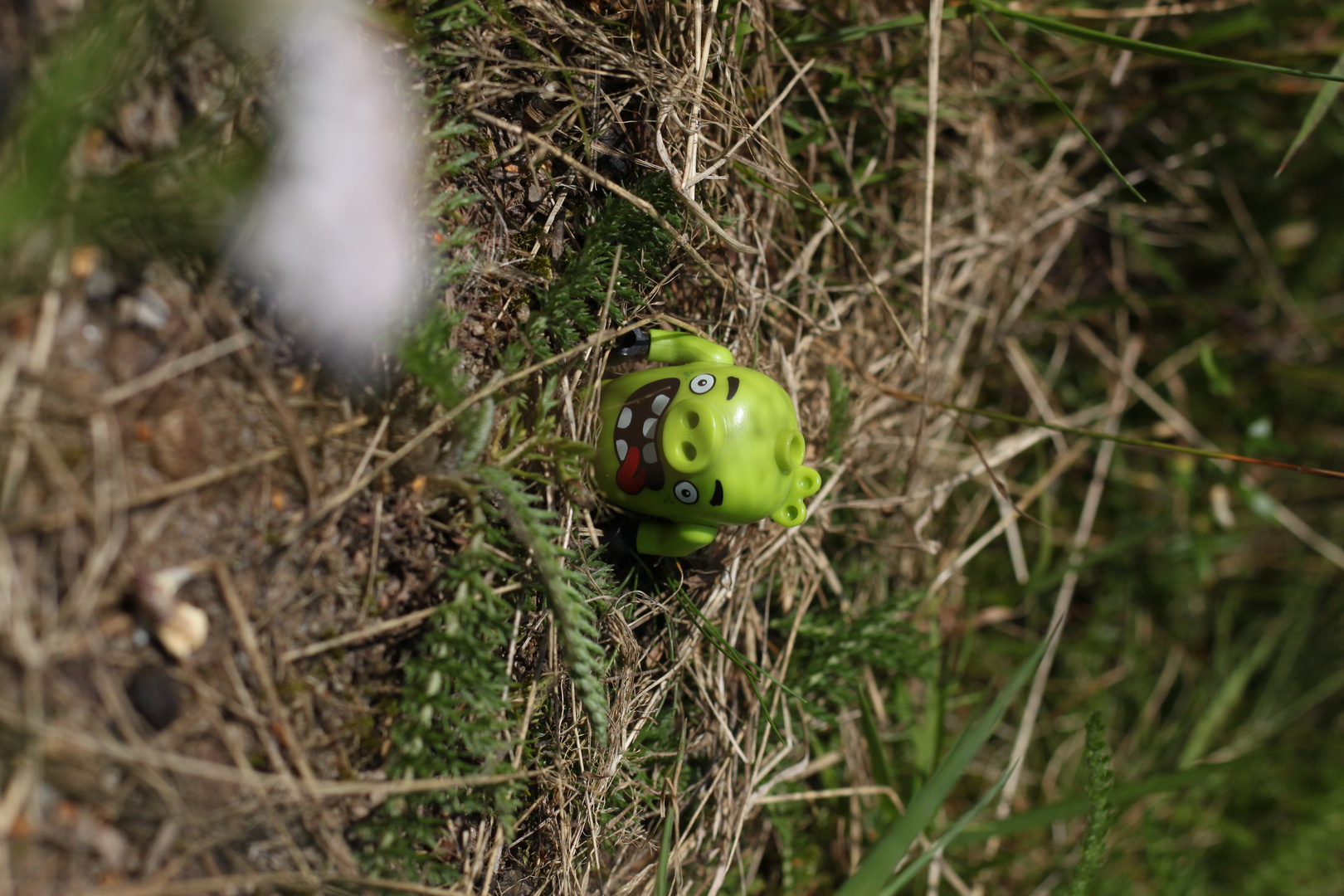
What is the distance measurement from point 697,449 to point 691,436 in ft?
0.09

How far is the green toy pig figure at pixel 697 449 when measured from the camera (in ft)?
4.70

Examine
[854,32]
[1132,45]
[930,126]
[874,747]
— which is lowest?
[874,747]

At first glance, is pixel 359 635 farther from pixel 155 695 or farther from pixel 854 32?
pixel 854 32

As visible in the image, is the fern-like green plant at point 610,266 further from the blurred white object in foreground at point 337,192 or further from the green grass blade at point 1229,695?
the green grass blade at point 1229,695

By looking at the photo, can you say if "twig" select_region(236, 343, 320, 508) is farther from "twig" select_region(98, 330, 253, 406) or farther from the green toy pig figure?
the green toy pig figure

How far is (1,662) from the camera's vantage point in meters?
1.00

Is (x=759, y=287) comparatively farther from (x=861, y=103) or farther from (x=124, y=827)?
(x=124, y=827)

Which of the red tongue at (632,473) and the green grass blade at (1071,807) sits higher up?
the red tongue at (632,473)

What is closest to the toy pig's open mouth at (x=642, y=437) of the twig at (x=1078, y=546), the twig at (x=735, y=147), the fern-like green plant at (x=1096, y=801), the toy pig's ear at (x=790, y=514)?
the toy pig's ear at (x=790, y=514)

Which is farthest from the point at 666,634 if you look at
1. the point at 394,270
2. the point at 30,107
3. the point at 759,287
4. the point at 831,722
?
the point at 30,107

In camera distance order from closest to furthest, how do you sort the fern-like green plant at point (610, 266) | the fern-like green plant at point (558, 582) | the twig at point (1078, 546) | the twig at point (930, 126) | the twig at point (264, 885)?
the twig at point (264, 885) < the fern-like green plant at point (558, 582) < the fern-like green plant at point (610, 266) < the twig at point (930, 126) < the twig at point (1078, 546)

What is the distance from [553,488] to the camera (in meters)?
1.55

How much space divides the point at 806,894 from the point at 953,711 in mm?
760

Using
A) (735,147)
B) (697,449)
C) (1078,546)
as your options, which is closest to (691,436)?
(697,449)
